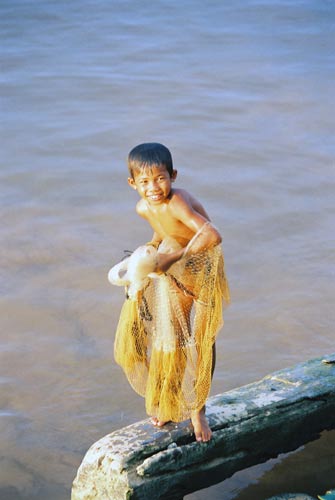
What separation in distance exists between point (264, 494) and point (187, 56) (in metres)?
7.07

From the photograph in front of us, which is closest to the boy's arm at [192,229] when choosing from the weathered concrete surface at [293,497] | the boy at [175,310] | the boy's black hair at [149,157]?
the boy at [175,310]

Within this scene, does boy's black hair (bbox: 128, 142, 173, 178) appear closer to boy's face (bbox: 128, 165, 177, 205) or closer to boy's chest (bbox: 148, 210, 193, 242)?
boy's face (bbox: 128, 165, 177, 205)

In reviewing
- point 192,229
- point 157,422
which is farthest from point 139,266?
point 157,422

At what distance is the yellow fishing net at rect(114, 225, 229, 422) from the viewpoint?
10.8 feet

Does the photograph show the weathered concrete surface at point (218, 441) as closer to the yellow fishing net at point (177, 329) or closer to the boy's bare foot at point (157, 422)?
the boy's bare foot at point (157, 422)

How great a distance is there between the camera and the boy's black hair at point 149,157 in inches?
120

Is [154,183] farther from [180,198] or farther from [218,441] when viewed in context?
[218,441]

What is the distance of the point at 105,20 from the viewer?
37.3ft

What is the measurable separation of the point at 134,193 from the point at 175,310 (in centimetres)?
362

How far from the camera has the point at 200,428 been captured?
3.33 meters

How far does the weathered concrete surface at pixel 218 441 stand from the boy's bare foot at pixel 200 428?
0.10ft

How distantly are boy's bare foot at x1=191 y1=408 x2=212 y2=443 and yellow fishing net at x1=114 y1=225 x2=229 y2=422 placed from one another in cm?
3

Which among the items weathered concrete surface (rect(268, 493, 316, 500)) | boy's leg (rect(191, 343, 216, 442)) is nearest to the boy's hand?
boy's leg (rect(191, 343, 216, 442))

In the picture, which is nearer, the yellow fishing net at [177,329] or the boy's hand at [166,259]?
the boy's hand at [166,259]
